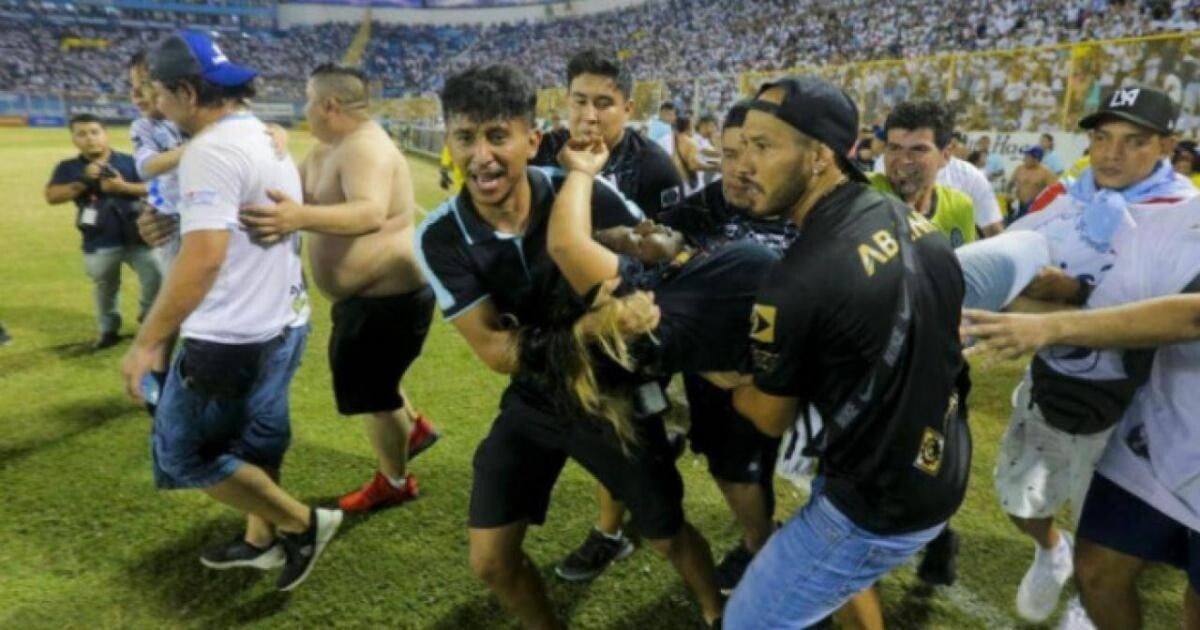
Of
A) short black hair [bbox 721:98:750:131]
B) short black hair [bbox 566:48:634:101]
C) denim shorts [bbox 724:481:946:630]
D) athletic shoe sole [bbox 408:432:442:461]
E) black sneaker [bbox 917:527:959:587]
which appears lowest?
athletic shoe sole [bbox 408:432:442:461]

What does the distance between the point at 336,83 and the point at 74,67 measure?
6583 centimetres

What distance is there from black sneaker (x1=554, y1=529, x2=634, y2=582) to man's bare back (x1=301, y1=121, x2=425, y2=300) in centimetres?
157

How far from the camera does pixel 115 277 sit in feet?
21.7

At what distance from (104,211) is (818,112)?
6.71m

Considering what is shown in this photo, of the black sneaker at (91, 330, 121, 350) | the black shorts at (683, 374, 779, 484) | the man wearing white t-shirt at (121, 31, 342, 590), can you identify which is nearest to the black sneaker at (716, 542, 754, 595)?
the black shorts at (683, 374, 779, 484)

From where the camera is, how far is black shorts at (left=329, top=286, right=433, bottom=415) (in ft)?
12.0

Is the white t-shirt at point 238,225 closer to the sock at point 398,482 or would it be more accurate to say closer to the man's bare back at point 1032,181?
the sock at point 398,482

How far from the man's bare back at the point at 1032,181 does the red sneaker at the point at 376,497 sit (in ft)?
29.4

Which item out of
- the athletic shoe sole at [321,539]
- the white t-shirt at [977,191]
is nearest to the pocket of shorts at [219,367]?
the athletic shoe sole at [321,539]

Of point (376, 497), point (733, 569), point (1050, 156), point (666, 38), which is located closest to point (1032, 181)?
point (1050, 156)

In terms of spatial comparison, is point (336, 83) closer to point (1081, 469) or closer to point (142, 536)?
point (142, 536)

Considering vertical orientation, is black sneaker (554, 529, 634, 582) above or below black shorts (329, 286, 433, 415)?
below

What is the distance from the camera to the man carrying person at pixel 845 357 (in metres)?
1.67

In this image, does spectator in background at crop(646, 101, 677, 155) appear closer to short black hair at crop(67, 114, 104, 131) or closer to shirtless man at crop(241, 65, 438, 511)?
shirtless man at crop(241, 65, 438, 511)
